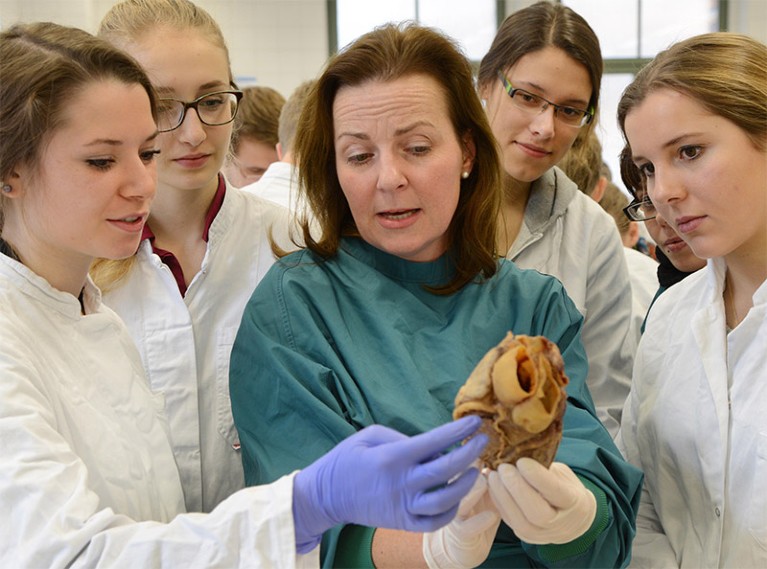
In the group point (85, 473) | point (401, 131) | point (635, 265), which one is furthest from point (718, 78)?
point (635, 265)

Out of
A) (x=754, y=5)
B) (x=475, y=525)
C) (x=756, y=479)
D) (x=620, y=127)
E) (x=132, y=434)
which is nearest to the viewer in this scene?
(x=475, y=525)

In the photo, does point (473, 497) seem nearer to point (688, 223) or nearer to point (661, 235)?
point (688, 223)

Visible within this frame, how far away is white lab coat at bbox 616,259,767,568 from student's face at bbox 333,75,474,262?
565 mm

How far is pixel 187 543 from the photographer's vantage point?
112 cm

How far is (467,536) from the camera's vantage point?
126 centimetres

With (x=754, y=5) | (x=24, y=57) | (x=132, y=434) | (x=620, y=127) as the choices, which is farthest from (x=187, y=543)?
(x=754, y=5)

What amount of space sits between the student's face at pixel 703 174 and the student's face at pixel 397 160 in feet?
1.29

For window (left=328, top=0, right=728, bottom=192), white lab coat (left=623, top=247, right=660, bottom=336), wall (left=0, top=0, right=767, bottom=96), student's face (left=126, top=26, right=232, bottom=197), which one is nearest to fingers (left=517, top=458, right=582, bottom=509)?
student's face (left=126, top=26, right=232, bottom=197)

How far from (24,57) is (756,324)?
4.52 ft

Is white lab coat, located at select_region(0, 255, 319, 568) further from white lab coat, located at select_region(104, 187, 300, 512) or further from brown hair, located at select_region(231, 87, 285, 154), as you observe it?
brown hair, located at select_region(231, 87, 285, 154)

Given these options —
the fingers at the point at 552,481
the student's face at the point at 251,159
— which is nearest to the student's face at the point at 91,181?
the fingers at the point at 552,481

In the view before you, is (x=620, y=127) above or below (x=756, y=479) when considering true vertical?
above

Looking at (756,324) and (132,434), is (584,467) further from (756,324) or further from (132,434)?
(132,434)

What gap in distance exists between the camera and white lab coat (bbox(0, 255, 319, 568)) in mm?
1076
